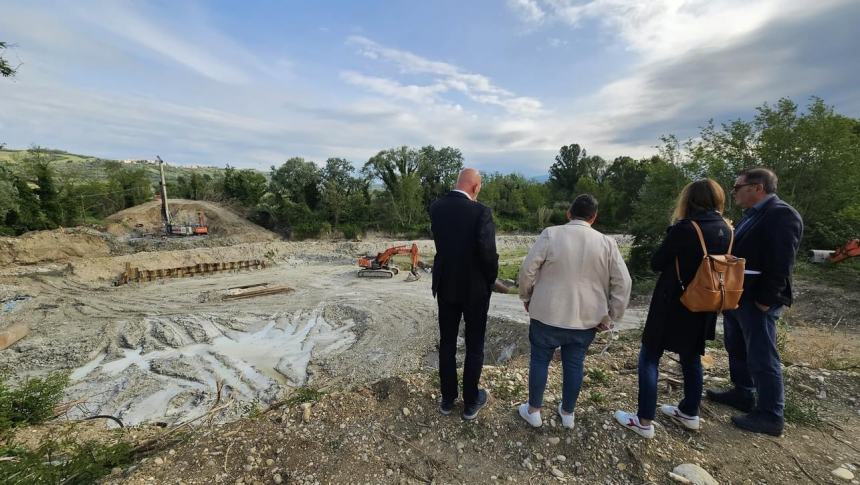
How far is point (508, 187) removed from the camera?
40.1 meters

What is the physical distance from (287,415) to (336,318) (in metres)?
7.81

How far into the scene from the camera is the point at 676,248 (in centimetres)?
240

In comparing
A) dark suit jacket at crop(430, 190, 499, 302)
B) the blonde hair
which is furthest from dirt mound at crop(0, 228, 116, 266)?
the blonde hair

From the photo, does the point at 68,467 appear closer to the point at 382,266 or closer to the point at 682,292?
the point at 682,292

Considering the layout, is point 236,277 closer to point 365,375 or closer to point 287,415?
point 365,375

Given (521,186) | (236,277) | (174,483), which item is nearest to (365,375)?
(174,483)

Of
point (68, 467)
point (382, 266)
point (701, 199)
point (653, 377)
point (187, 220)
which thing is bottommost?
point (382, 266)

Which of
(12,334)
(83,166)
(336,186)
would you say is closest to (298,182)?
(336,186)

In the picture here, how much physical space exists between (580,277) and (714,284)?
31.8 inches

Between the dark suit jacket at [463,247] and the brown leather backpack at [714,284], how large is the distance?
1.30 m

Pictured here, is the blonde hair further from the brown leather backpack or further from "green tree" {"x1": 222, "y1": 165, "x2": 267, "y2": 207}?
"green tree" {"x1": 222, "y1": 165, "x2": 267, "y2": 207}

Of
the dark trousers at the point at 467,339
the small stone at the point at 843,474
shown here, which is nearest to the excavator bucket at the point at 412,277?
the dark trousers at the point at 467,339

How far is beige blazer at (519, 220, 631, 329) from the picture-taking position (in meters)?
2.37

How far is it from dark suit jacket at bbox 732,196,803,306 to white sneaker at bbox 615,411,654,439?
1.22m
